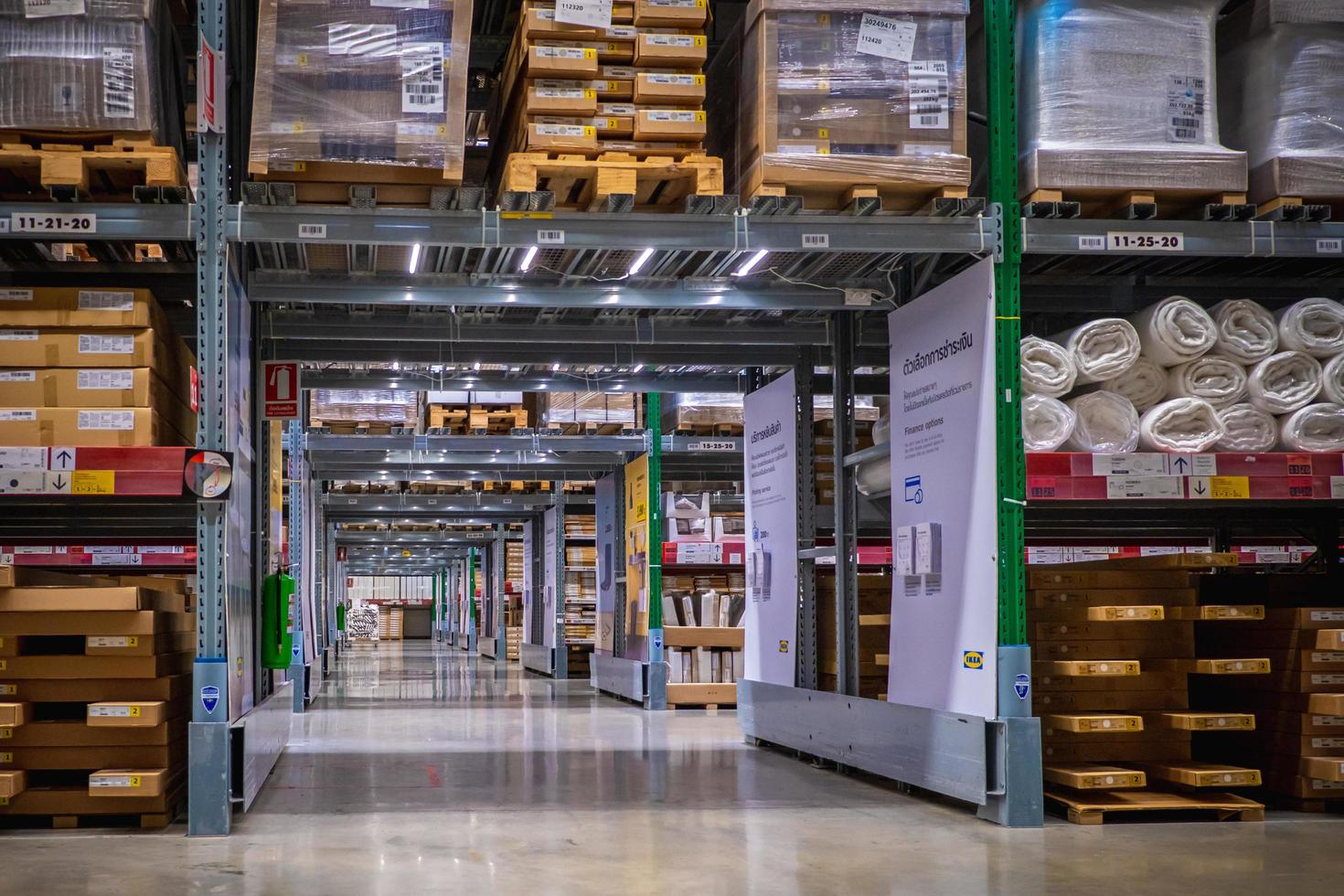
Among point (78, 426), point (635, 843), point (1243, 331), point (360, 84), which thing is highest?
point (360, 84)

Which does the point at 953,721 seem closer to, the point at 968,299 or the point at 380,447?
the point at 968,299

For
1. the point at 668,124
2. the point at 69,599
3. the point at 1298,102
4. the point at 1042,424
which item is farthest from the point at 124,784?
the point at 1298,102

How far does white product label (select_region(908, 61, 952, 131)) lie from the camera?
725cm

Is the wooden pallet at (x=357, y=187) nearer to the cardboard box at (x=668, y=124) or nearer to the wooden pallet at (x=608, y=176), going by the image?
the wooden pallet at (x=608, y=176)

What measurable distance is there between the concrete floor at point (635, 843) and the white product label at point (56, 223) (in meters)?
3.02

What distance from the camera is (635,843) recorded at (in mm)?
6633

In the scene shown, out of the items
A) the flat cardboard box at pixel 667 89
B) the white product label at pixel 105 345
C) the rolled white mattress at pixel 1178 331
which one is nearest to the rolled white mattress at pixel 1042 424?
the rolled white mattress at pixel 1178 331

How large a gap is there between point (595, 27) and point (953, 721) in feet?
13.8

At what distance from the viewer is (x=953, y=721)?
A: 24.2 feet

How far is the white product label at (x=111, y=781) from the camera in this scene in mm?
6836

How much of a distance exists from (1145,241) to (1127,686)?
8.31ft

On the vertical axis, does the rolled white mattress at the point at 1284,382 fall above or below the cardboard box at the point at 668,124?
below

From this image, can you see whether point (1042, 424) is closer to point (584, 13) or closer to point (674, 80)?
point (674, 80)

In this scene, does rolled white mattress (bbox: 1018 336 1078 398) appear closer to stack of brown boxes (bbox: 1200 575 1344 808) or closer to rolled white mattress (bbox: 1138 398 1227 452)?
rolled white mattress (bbox: 1138 398 1227 452)
